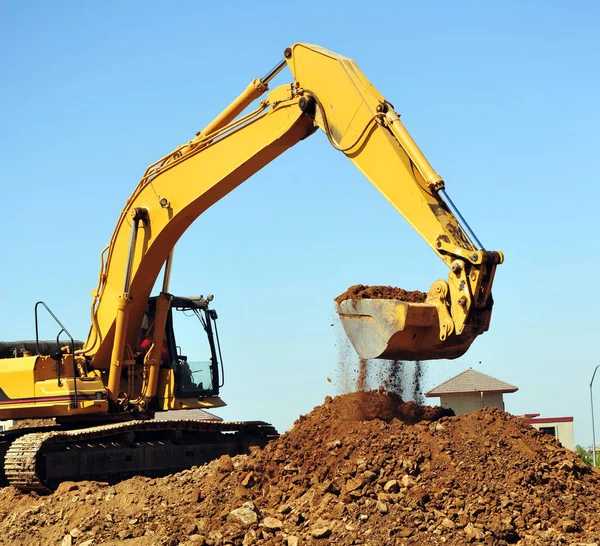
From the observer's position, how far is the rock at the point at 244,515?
9.85 metres

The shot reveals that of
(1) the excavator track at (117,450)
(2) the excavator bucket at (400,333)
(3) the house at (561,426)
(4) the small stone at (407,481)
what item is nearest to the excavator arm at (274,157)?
(2) the excavator bucket at (400,333)

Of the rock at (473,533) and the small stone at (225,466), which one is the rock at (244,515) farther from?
the rock at (473,533)

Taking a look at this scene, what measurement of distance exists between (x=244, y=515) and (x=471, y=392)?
18.9m

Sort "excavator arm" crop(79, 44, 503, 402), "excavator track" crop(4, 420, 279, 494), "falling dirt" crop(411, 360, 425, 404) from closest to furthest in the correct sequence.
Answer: "excavator arm" crop(79, 44, 503, 402) → "falling dirt" crop(411, 360, 425, 404) → "excavator track" crop(4, 420, 279, 494)

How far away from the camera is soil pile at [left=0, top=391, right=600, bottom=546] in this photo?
9.50m

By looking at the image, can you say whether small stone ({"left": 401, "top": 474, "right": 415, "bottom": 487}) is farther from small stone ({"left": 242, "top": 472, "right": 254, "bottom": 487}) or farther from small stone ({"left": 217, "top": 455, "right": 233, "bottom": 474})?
small stone ({"left": 217, "top": 455, "right": 233, "bottom": 474})

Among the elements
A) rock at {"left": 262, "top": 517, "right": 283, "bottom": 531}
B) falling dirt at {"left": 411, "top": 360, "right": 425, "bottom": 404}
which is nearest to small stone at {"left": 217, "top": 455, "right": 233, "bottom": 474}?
rock at {"left": 262, "top": 517, "right": 283, "bottom": 531}

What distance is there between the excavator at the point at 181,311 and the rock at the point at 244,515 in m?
2.19

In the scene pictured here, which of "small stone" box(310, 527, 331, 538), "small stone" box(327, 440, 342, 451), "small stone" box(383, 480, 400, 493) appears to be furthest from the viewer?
"small stone" box(327, 440, 342, 451)

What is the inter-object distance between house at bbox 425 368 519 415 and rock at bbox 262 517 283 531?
57.4 feet

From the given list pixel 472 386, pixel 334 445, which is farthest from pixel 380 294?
pixel 472 386

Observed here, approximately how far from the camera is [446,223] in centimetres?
1085

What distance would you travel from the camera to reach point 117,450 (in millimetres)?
14219

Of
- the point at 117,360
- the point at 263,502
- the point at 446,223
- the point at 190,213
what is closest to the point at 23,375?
the point at 117,360
